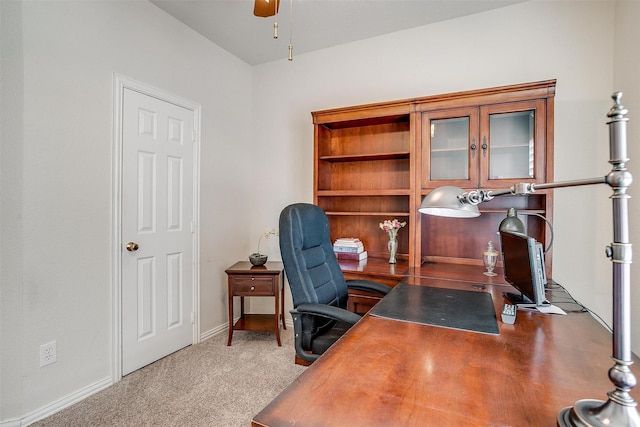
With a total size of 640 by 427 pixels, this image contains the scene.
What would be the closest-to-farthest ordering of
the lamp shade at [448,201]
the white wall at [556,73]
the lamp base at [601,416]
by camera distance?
the lamp base at [601,416]
the lamp shade at [448,201]
the white wall at [556,73]

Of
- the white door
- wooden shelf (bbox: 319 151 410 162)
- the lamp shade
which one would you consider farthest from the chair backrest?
the white door

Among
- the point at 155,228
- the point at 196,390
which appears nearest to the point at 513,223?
the point at 196,390

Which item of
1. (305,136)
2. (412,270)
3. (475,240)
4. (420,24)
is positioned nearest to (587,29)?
(420,24)

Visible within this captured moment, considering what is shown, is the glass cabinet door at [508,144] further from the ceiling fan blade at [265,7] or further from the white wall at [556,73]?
the ceiling fan blade at [265,7]

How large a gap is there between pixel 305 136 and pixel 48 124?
81.2 inches

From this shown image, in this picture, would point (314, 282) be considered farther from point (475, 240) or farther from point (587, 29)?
point (587, 29)

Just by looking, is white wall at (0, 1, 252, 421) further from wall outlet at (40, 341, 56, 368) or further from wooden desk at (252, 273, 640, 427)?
wooden desk at (252, 273, 640, 427)

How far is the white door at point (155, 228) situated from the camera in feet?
7.41

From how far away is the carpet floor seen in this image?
5.88 ft

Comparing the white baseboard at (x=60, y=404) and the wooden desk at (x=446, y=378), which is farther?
the white baseboard at (x=60, y=404)

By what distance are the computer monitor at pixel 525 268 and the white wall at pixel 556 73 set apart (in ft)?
2.98

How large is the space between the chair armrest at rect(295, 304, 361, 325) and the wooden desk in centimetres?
28

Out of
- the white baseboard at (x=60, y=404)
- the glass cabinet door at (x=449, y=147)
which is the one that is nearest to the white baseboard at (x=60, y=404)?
the white baseboard at (x=60, y=404)

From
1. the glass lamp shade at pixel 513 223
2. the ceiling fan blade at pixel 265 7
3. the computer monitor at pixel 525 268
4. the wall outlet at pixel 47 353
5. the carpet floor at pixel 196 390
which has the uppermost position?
the ceiling fan blade at pixel 265 7
